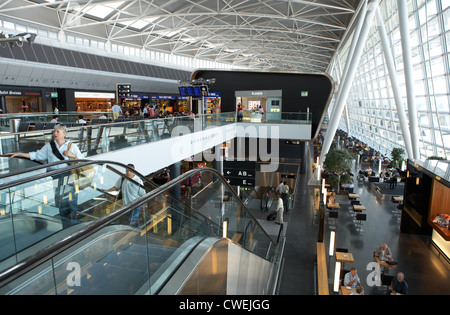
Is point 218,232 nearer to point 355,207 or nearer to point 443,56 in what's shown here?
point 355,207

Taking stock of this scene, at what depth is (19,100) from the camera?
82.7 feet

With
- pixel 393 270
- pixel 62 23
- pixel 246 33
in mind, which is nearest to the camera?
pixel 393 270

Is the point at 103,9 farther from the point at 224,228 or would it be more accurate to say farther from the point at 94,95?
the point at 224,228

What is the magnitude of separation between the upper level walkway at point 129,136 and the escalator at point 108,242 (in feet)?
9.15

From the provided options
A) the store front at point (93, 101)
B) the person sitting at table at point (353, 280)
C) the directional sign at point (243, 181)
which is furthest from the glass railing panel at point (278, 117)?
the person sitting at table at point (353, 280)

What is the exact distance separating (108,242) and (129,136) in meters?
8.93

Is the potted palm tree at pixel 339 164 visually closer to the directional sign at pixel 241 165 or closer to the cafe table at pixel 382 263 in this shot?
the directional sign at pixel 241 165

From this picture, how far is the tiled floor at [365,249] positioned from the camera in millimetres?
9984

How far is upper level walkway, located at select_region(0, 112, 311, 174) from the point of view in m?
7.73

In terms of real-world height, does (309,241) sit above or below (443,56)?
below

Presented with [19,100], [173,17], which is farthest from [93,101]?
[173,17]

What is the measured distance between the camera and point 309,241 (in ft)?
44.3
